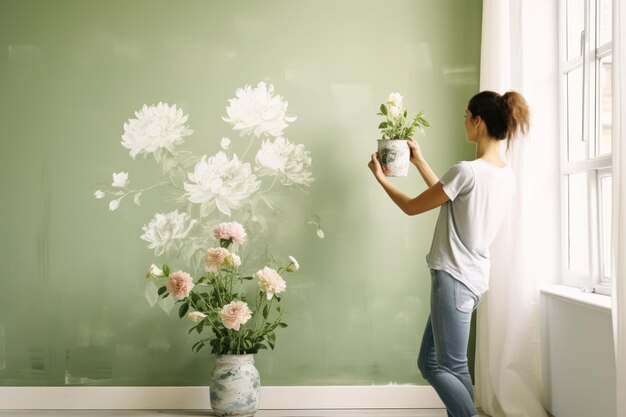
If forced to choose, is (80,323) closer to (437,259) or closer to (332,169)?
(332,169)

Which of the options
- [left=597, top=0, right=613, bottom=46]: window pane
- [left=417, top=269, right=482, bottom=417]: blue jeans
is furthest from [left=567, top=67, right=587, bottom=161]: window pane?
[left=417, top=269, right=482, bottom=417]: blue jeans

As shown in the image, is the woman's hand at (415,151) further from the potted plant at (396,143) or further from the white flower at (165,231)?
the white flower at (165,231)

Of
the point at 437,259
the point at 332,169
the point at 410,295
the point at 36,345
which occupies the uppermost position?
the point at 332,169

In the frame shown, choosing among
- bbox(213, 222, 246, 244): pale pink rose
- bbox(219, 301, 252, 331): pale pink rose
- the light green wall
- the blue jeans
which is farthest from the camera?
the light green wall

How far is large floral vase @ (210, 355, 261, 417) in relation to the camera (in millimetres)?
3268

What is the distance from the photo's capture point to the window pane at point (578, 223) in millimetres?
3123

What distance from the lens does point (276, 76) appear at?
3.63m

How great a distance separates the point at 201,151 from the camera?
3619 mm

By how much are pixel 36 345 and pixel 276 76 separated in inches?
72.5

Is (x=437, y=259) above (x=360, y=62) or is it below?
below

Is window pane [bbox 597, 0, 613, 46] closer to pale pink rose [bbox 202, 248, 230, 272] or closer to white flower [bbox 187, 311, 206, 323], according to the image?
pale pink rose [bbox 202, 248, 230, 272]

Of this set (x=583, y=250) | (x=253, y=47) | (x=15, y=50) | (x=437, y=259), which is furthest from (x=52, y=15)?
(x=583, y=250)

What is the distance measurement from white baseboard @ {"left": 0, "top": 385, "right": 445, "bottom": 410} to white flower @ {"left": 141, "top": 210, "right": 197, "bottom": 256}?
72 cm

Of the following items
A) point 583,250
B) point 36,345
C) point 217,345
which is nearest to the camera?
point 583,250
